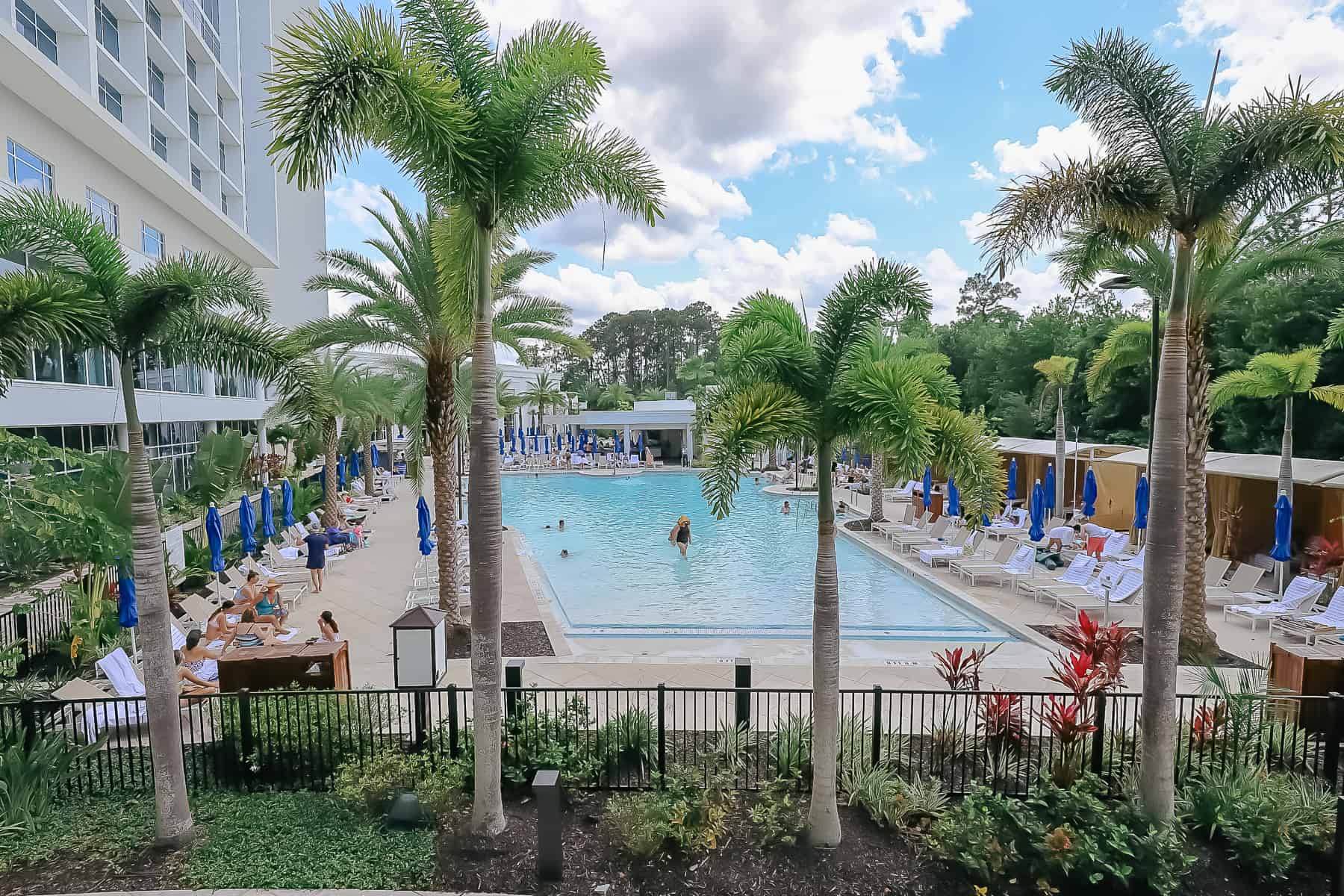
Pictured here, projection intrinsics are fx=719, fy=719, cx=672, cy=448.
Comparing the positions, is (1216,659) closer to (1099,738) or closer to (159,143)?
(1099,738)

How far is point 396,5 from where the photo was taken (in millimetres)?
6277

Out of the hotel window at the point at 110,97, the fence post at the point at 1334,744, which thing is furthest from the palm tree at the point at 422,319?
the hotel window at the point at 110,97

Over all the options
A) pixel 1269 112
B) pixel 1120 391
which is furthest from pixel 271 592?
pixel 1120 391

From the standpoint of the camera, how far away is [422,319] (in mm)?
12156

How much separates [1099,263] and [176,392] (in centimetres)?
2908

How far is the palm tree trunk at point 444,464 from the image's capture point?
40.9 feet

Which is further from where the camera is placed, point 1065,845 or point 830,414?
point 830,414

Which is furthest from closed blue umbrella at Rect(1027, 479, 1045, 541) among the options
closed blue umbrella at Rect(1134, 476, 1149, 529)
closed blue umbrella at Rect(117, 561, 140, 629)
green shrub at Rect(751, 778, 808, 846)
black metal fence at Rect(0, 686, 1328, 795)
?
closed blue umbrella at Rect(117, 561, 140, 629)

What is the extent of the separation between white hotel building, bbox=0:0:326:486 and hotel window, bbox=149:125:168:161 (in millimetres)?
58

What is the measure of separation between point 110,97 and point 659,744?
27.2 metres

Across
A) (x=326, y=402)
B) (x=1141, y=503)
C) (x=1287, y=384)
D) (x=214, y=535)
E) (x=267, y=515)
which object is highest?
(x=1287, y=384)

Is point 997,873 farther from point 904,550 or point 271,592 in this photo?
point 904,550

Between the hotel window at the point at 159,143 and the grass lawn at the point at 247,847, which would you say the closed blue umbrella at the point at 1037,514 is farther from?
the hotel window at the point at 159,143

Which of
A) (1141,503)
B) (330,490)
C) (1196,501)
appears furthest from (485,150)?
(330,490)
